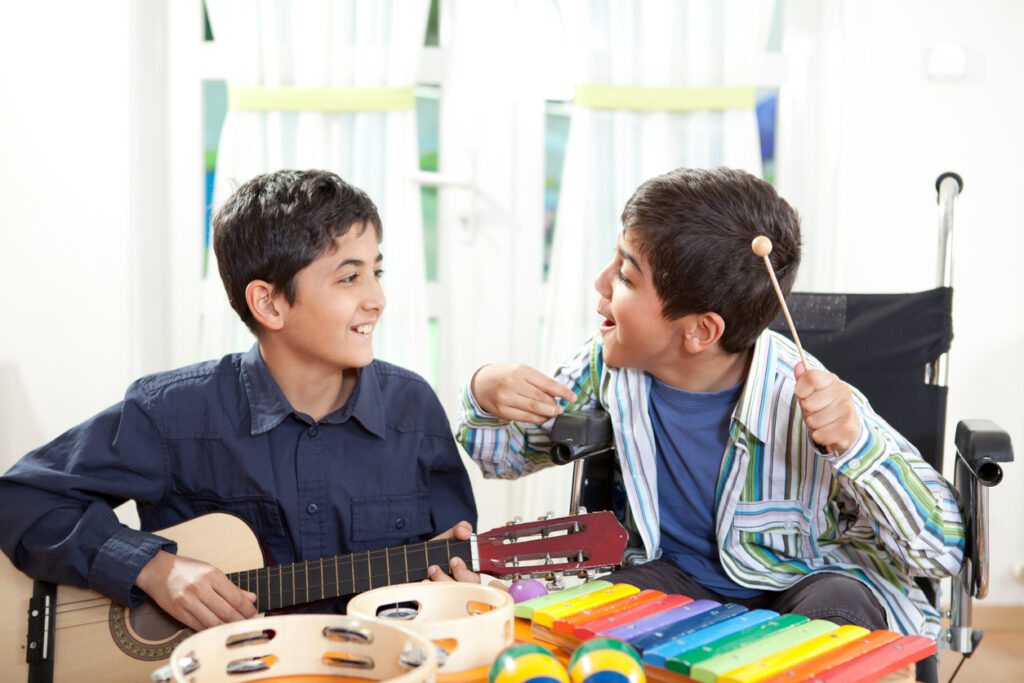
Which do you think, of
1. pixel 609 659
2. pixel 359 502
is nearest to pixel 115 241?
pixel 359 502

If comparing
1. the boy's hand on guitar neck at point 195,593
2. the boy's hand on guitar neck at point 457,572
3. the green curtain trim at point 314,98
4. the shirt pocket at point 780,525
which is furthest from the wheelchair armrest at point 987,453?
the green curtain trim at point 314,98

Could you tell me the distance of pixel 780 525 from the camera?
1.43 meters

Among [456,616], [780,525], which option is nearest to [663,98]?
[780,525]

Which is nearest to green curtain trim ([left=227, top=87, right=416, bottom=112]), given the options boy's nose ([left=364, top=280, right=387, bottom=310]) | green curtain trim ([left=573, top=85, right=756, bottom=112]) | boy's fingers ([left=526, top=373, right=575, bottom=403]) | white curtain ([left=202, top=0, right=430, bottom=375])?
white curtain ([left=202, top=0, right=430, bottom=375])

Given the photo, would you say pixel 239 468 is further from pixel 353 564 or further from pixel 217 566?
pixel 353 564

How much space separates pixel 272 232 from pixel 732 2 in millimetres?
1795

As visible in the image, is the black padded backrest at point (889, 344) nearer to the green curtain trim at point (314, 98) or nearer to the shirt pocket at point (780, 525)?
the shirt pocket at point (780, 525)

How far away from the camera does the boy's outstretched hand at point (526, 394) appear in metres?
1.48

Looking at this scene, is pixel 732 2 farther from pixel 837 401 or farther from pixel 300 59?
pixel 837 401

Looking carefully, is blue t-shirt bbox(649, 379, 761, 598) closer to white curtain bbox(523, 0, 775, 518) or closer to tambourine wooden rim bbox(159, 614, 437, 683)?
tambourine wooden rim bbox(159, 614, 437, 683)

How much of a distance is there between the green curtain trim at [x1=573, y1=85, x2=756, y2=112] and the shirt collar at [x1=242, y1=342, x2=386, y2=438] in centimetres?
146

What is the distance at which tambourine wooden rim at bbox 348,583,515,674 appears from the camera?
890 mm

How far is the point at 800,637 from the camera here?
0.94 m

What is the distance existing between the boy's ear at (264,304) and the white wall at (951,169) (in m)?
1.82
